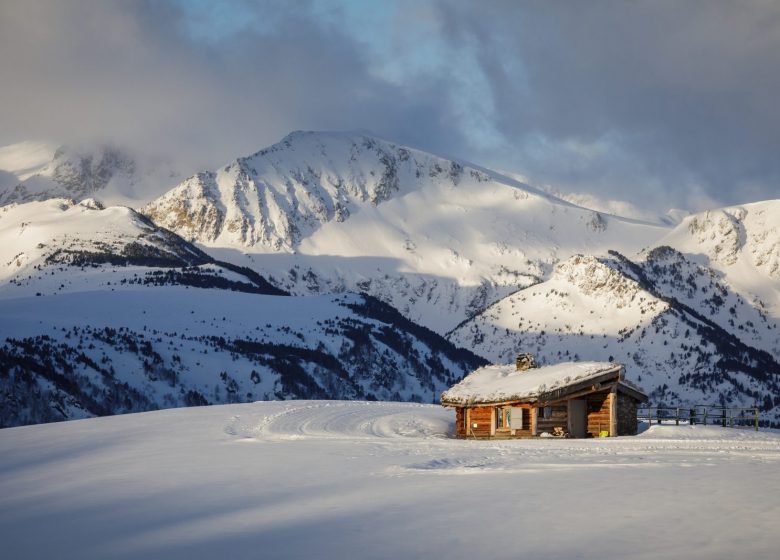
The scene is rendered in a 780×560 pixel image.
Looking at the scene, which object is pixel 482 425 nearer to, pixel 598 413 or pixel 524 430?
pixel 524 430

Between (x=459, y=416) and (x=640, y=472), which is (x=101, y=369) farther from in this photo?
(x=640, y=472)

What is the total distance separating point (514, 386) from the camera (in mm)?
50062

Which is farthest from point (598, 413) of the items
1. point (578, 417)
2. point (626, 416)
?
point (626, 416)

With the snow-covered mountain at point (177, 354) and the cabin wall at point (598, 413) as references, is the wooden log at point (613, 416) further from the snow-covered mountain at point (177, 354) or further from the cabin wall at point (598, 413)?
the snow-covered mountain at point (177, 354)

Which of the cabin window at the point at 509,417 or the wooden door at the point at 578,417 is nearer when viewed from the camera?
the wooden door at the point at 578,417

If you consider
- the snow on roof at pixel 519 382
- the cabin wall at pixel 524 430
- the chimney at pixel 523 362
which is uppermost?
the chimney at pixel 523 362

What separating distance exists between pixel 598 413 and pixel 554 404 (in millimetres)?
2534

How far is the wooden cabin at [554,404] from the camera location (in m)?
47.7

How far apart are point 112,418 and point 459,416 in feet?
67.5

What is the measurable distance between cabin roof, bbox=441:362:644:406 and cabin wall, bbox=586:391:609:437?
150 cm

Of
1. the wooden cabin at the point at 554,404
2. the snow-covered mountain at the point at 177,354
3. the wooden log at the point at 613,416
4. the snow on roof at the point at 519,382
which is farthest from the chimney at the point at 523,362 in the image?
the snow-covered mountain at the point at 177,354

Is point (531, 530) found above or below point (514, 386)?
below

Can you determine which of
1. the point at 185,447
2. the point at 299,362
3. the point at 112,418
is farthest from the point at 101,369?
the point at 185,447

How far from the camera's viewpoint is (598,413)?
4903cm
